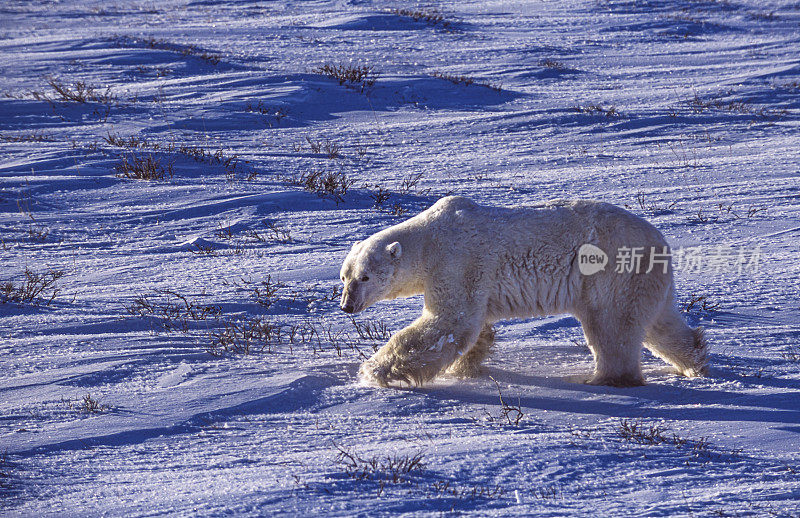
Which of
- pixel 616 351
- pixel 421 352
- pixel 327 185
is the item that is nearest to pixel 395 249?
pixel 421 352

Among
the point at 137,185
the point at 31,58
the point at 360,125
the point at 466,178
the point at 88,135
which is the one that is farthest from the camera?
the point at 31,58

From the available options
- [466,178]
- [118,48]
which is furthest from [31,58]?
[466,178]

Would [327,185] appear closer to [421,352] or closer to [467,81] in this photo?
[421,352]

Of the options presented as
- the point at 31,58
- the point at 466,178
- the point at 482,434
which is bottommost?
the point at 482,434

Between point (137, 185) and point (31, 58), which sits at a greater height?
point (31, 58)

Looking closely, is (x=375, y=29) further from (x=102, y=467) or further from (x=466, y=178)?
(x=102, y=467)

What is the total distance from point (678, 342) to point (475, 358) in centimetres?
125

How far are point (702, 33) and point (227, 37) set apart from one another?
10.9m

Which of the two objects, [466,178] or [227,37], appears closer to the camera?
[466,178]

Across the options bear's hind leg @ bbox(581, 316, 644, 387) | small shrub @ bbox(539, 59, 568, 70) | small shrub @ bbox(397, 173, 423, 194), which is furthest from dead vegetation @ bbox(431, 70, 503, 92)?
bear's hind leg @ bbox(581, 316, 644, 387)

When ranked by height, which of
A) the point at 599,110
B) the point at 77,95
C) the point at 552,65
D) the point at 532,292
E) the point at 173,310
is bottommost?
the point at 173,310

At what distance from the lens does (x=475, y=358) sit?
17.5 ft

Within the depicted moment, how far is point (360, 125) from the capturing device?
1264cm

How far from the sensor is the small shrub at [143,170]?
959cm
